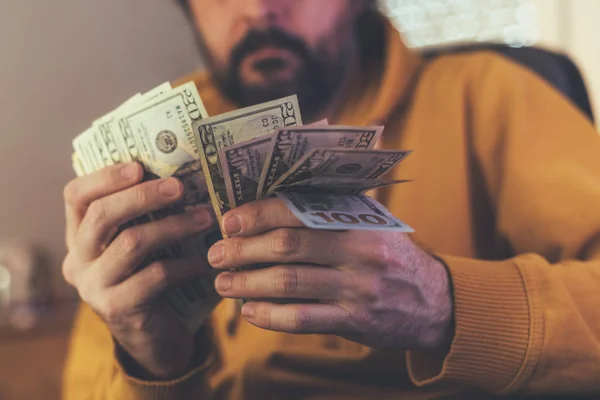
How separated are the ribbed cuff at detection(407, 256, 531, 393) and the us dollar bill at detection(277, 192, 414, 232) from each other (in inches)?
5.9

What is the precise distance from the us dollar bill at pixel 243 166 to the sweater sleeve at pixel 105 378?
11.2 inches

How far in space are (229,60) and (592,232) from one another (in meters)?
0.65

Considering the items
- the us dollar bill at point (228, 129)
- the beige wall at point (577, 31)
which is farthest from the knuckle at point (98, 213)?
the beige wall at point (577, 31)

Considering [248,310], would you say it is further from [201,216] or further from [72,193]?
[72,193]

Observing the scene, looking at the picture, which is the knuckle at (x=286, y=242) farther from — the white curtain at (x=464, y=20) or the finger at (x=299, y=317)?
the white curtain at (x=464, y=20)

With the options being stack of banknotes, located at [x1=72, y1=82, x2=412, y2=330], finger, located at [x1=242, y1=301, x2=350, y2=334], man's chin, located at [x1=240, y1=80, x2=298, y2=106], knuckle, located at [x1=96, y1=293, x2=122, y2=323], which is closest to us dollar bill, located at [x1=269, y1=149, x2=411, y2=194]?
stack of banknotes, located at [x1=72, y1=82, x2=412, y2=330]

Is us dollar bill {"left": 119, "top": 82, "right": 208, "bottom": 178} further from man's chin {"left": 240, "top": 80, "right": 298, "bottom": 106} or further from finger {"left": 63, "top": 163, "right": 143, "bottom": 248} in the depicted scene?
man's chin {"left": 240, "top": 80, "right": 298, "bottom": 106}

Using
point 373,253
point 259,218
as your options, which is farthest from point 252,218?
point 373,253

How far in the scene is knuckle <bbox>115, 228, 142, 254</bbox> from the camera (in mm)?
508

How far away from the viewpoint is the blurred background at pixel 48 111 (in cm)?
88

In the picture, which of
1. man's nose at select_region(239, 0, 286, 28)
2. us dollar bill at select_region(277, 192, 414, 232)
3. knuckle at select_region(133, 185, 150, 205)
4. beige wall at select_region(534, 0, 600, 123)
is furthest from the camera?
beige wall at select_region(534, 0, 600, 123)

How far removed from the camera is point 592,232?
647 mm

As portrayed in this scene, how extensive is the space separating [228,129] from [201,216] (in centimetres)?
12

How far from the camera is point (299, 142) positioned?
41cm
